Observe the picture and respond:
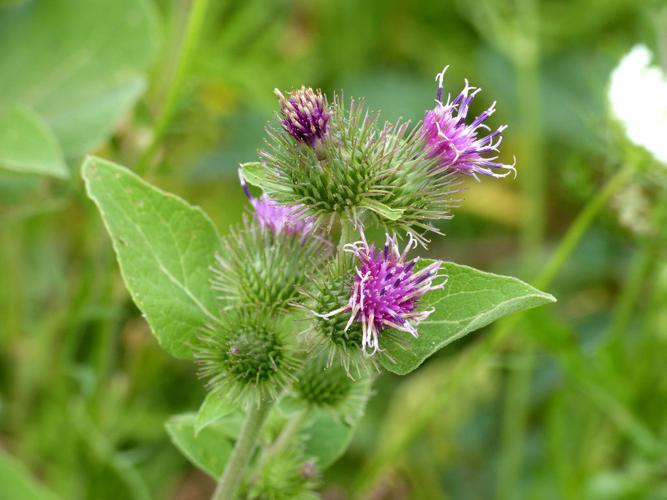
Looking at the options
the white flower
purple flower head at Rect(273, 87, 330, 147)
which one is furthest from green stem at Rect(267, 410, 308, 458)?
the white flower

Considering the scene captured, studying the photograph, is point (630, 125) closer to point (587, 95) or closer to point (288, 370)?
point (288, 370)

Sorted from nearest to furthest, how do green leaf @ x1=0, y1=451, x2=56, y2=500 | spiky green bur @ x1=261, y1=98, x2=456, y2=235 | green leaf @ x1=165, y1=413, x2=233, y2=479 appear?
spiky green bur @ x1=261, y1=98, x2=456, y2=235, green leaf @ x1=165, y1=413, x2=233, y2=479, green leaf @ x1=0, y1=451, x2=56, y2=500

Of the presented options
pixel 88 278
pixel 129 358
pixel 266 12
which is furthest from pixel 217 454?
pixel 266 12

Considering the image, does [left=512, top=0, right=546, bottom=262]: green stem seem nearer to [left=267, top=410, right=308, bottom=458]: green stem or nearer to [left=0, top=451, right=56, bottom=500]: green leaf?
[left=267, top=410, right=308, bottom=458]: green stem

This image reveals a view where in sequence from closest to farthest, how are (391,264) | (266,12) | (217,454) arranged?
1. (391,264)
2. (217,454)
3. (266,12)

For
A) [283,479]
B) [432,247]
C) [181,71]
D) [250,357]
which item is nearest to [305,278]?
[250,357]

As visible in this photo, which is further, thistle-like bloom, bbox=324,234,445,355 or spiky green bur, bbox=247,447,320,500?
spiky green bur, bbox=247,447,320,500

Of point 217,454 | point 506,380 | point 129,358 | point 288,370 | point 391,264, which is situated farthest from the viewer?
point 506,380

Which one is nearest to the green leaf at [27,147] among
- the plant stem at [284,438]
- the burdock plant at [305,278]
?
the burdock plant at [305,278]

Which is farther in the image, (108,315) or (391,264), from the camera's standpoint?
(108,315)
